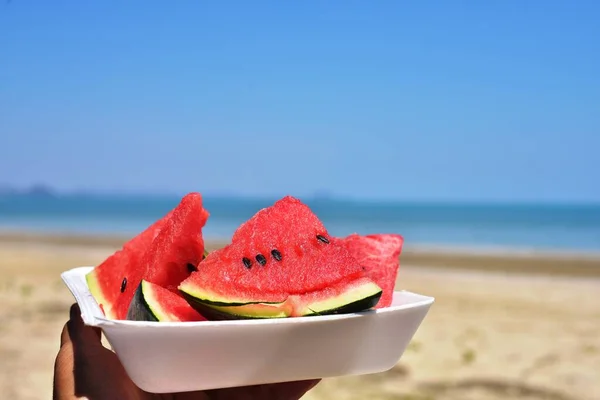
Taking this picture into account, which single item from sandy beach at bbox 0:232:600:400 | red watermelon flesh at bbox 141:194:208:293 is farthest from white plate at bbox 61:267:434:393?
sandy beach at bbox 0:232:600:400

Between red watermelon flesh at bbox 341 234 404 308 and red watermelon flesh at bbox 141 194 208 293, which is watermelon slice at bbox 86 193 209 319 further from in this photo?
red watermelon flesh at bbox 341 234 404 308

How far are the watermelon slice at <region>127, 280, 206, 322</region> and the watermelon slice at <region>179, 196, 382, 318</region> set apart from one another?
0.27ft

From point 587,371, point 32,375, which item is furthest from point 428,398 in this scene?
point 32,375

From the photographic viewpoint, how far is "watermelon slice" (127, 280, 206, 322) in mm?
1770

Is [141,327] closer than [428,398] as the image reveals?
Yes

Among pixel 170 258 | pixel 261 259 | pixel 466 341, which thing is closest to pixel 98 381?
pixel 170 258

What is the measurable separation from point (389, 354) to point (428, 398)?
11.6ft

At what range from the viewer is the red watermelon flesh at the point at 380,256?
2246 mm

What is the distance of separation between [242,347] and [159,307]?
30 centimetres

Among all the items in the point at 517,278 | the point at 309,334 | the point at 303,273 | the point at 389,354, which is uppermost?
the point at 303,273

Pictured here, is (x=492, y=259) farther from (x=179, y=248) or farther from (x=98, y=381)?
(x=98, y=381)

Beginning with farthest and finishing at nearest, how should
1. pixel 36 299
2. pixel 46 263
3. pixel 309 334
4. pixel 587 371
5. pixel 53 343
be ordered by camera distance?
pixel 46 263, pixel 36 299, pixel 53 343, pixel 587 371, pixel 309 334

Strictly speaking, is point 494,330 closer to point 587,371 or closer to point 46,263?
point 587,371

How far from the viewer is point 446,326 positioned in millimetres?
7641
